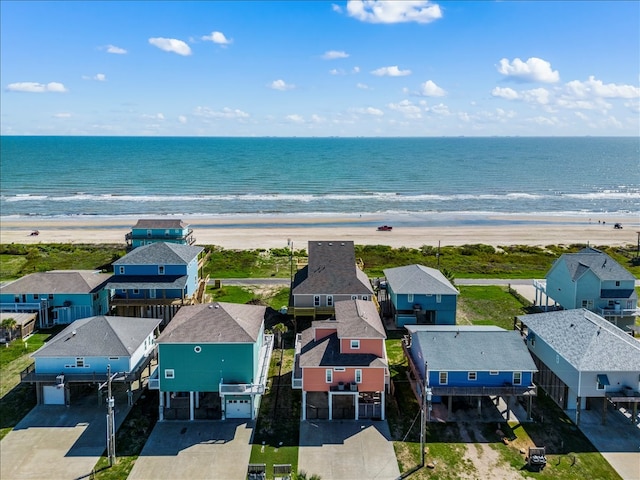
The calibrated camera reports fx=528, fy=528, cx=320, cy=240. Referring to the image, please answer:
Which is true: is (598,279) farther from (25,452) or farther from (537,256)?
(25,452)

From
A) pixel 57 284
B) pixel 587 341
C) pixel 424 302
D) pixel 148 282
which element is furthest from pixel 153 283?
pixel 587 341

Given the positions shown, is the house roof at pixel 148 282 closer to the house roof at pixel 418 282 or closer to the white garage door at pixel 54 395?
the white garage door at pixel 54 395

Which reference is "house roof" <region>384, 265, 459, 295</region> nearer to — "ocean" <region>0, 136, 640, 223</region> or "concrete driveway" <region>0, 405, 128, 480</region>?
"concrete driveway" <region>0, 405, 128, 480</region>

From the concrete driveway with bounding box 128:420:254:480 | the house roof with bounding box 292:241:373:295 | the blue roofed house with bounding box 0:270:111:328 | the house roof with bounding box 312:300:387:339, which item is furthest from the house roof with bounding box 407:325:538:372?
the blue roofed house with bounding box 0:270:111:328

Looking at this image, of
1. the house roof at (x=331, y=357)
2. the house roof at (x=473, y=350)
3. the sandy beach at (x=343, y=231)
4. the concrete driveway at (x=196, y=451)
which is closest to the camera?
the concrete driveway at (x=196, y=451)

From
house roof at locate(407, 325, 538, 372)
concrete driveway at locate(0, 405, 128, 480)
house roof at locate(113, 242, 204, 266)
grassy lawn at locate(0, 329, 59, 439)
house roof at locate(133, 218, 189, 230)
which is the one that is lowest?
concrete driveway at locate(0, 405, 128, 480)

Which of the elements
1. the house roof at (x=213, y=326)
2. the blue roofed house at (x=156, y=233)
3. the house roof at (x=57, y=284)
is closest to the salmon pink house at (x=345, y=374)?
the house roof at (x=213, y=326)

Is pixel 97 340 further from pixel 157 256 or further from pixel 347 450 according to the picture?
pixel 347 450

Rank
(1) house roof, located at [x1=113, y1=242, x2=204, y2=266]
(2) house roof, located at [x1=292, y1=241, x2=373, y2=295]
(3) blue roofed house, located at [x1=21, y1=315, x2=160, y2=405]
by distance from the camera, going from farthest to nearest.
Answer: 1. (1) house roof, located at [x1=113, y1=242, x2=204, y2=266]
2. (2) house roof, located at [x1=292, y1=241, x2=373, y2=295]
3. (3) blue roofed house, located at [x1=21, y1=315, x2=160, y2=405]
